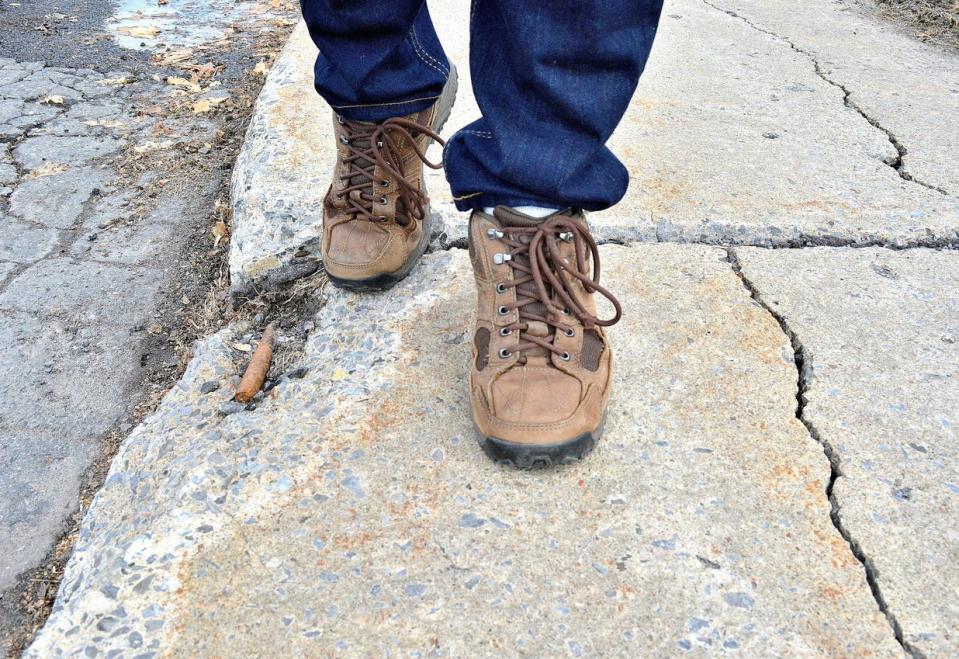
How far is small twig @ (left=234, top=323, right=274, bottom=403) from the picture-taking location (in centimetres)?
120

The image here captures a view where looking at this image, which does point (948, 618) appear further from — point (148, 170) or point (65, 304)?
point (148, 170)

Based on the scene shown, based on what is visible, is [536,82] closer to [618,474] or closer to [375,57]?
[375,57]

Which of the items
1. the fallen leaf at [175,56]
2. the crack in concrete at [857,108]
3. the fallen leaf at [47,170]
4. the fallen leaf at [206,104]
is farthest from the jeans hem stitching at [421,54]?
the fallen leaf at [175,56]

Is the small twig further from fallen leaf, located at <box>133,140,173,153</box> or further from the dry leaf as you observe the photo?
fallen leaf, located at <box>133,140,173,153</box>

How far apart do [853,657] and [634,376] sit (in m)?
0.50

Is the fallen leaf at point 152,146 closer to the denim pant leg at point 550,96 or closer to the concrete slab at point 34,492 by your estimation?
the concrete slab at point 34,492

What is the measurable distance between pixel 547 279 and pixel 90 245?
1297 millimetres

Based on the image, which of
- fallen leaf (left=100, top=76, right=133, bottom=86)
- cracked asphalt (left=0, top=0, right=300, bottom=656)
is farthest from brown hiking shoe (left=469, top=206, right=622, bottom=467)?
fallen leaf (left=100, top=76, right=133, bottom=86)

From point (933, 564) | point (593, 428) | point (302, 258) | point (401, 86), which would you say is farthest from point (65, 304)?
point (933, 564)

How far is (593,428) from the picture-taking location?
1.03 metres

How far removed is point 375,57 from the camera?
123cm

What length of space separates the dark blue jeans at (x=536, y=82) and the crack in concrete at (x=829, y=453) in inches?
17.3

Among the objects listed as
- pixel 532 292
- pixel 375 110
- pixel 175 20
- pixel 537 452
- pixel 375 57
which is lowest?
pixel 175 20

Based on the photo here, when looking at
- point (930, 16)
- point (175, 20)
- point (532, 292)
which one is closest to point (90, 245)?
point (532, 292)
